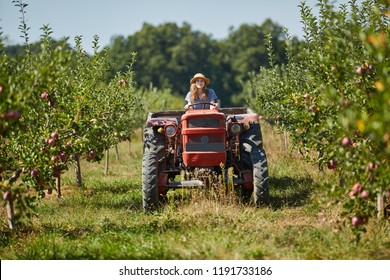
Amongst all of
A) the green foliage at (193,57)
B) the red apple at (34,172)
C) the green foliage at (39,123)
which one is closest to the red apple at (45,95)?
the green foliage at (39,123)

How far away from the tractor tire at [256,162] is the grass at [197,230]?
0.22m

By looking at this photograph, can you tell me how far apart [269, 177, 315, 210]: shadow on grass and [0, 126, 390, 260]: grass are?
0.02 metres

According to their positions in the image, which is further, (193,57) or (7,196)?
(193,57)

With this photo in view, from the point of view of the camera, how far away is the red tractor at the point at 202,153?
273 inches

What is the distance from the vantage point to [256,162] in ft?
22.9

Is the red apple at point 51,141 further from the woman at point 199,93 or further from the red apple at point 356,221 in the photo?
the red apple at point 356,221

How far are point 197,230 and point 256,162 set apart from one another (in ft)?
5.51

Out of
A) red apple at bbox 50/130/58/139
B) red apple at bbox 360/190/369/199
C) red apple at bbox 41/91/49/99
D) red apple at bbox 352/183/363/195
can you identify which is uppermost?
red apple at bbox 41/91/49/99

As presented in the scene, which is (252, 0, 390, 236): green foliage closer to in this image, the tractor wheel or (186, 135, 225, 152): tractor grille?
(186, 135, 225, 152): tractor grille

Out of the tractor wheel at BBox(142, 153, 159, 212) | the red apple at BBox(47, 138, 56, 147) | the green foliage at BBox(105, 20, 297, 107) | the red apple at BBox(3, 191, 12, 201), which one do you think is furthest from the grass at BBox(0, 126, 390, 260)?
the green foliage at BBox(105, 20, 297, 107)

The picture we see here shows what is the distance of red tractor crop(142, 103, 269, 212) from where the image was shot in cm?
694

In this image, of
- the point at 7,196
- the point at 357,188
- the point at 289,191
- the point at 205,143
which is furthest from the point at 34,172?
the point at 289,191

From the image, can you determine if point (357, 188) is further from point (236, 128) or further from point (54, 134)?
point (54, 134)
